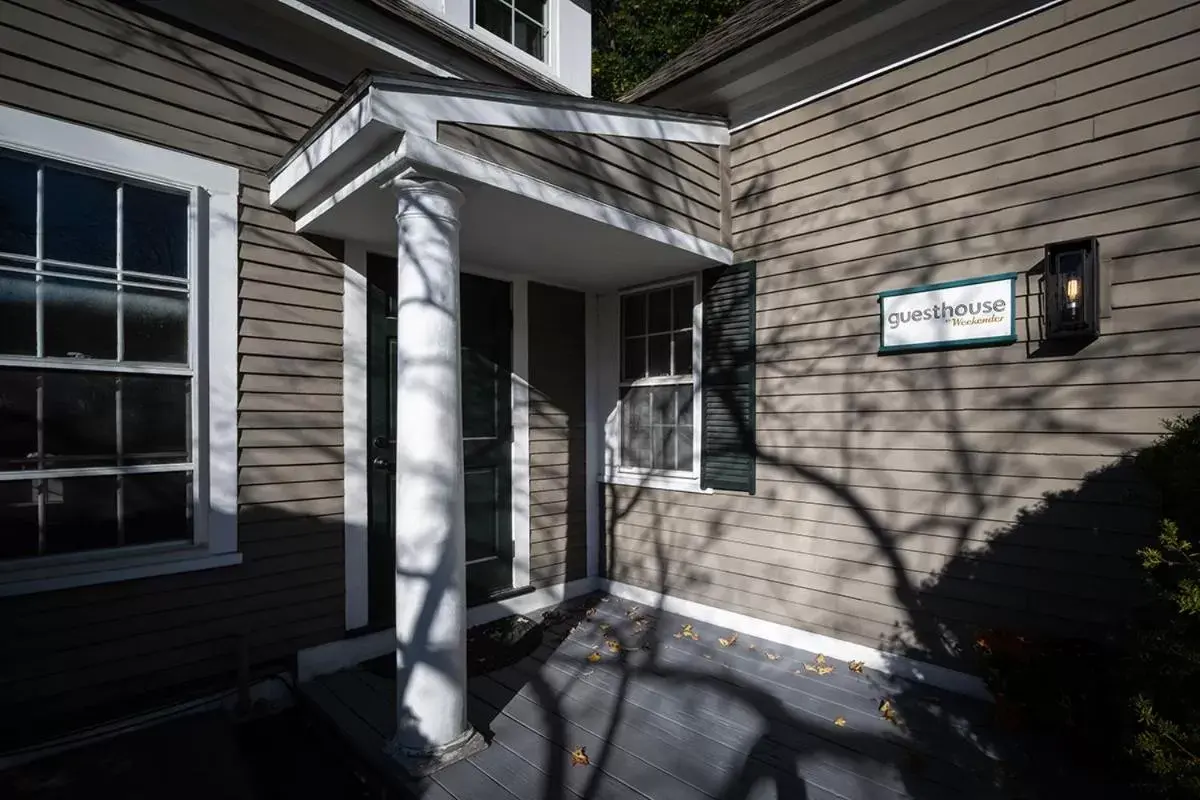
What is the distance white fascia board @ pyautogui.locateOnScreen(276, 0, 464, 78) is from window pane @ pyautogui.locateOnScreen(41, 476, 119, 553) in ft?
8.15

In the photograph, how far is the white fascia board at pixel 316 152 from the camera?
2.42 m

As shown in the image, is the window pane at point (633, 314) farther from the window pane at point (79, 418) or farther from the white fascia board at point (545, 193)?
the window pane at point (79, 418)

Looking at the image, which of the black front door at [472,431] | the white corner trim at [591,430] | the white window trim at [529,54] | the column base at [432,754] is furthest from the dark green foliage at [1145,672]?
the white window trim at [529,54]

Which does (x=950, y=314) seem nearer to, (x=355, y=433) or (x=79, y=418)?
(x=355, y=433)

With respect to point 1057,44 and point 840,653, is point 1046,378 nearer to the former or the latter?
point 1057,44

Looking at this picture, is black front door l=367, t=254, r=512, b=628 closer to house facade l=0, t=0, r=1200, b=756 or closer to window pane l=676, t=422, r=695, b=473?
house facade l=0, t=0, r=1200, b=756

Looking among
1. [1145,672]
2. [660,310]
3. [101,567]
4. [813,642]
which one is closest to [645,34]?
[660,310]

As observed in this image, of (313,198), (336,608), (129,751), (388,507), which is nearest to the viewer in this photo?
(129,751)

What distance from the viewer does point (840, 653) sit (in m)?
3.53

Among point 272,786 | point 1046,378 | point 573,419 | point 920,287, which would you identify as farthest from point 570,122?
point 272,786

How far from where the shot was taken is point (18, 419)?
2529 mm

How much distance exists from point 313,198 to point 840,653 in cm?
383

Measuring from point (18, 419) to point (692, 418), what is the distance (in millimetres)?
3537

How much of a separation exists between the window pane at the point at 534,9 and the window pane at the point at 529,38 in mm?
73
